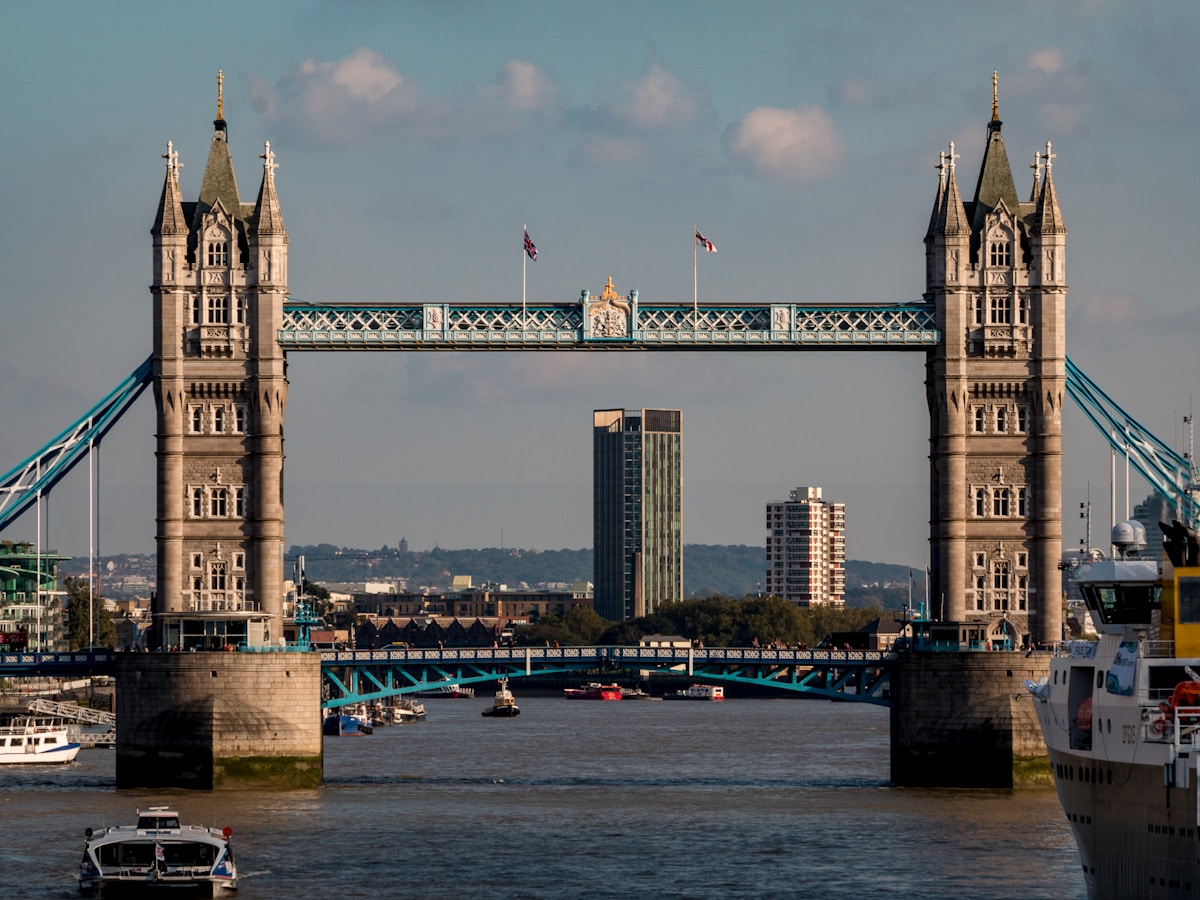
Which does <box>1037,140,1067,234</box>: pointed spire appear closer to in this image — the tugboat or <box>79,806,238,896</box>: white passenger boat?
<box>79,806,238,896</box>: white passenger boat

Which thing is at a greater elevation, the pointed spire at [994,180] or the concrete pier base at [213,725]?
the pointed spire at [994,180]

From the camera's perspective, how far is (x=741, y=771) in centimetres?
11419

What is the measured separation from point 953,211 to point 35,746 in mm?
51168

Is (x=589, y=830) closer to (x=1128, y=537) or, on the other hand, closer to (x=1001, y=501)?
(x=1128, y=537)

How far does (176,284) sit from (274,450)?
8.00 meters

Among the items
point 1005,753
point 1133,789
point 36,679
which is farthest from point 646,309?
point 36,679

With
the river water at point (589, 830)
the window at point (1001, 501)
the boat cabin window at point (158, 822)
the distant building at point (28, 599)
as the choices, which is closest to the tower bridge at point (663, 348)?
the window at point (1001, 501)

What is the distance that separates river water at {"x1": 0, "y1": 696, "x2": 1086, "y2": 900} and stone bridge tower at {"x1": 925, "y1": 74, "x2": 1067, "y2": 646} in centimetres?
965

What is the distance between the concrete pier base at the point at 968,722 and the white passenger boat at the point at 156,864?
37.2 meters

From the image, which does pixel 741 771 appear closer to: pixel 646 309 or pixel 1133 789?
pixel 646 309

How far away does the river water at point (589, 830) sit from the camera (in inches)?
2810

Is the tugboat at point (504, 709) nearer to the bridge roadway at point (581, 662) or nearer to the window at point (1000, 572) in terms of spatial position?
the bridge roadway at point (581, 662)

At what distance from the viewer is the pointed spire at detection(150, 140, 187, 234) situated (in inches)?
4139

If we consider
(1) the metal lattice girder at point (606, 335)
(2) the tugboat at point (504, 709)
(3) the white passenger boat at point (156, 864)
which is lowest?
(2) the tugboat at point (504, 709)
